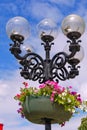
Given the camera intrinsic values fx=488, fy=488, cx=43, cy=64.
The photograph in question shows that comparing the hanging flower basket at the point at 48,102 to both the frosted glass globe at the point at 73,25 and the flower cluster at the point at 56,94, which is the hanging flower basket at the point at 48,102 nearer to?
the flower cluster at the point at 56,94

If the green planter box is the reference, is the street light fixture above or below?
above

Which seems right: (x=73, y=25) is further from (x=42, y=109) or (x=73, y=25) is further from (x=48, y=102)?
(x=42, y=109)

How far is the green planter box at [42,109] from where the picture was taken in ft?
29.3

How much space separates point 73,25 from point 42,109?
7.23 feet

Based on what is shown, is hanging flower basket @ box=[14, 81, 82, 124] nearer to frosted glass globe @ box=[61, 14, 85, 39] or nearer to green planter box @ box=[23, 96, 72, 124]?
green planter box @ box=[23, 96, 72, 124]

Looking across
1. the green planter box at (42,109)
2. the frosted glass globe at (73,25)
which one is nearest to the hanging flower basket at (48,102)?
the green planter box at (42,109)

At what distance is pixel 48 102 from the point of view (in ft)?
29.5

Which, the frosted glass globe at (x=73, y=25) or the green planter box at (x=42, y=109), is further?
the frosted glass globe at (x=73, y=25)

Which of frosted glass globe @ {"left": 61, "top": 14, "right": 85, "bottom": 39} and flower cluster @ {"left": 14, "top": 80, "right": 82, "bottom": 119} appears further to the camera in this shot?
frosted glass globe @ {"left": 61, "top": 14, "right": 85, "bottom": 39}

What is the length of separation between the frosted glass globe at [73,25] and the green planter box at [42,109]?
1.87 m

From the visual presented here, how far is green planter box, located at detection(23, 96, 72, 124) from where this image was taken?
894cm

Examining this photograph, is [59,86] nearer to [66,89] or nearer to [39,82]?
[66,89]

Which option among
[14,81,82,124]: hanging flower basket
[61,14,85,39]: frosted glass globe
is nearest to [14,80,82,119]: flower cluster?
[14,81,82,124]: hanging flower basket

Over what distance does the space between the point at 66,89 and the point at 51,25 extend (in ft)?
6.12
